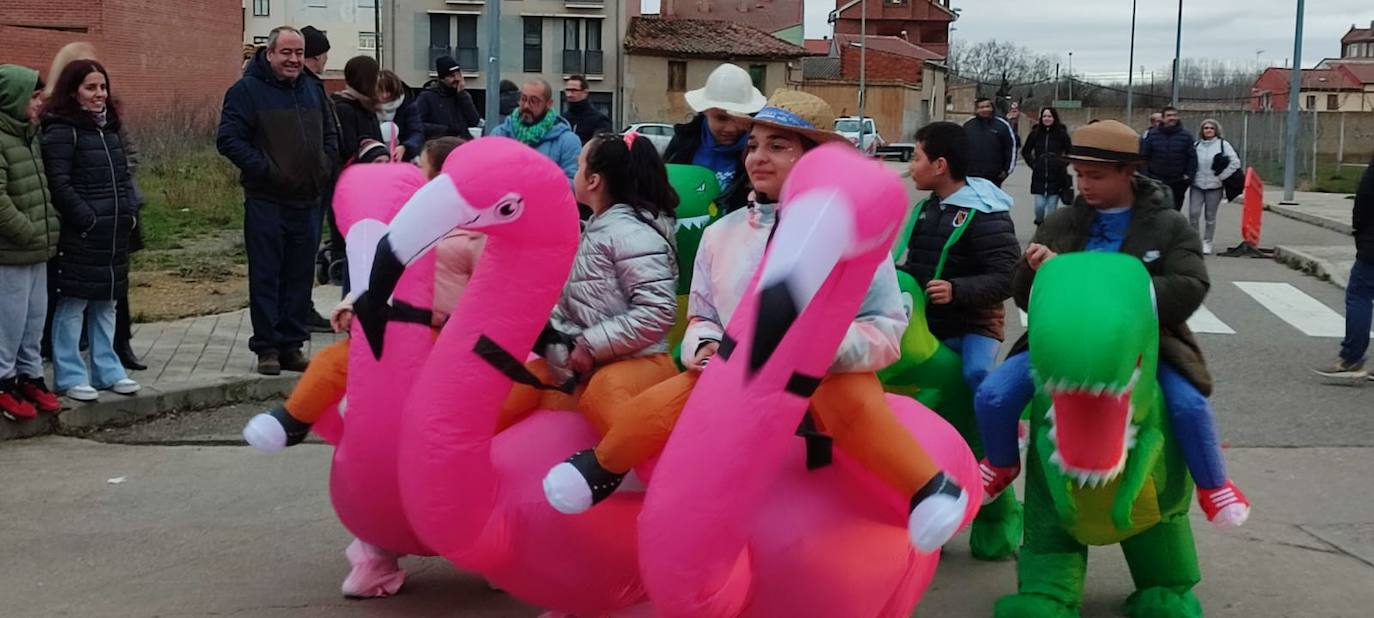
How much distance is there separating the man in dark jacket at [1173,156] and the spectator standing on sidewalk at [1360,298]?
688 cm

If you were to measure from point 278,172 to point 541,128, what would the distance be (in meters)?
1.57

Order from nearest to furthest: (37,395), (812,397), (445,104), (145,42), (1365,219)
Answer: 1. (812,397)
2. (37,395)
3. (1365,219)
4. (445,104)
5. (145,42)

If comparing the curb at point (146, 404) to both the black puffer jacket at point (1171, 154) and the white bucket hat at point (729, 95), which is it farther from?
the black puffer jacket at point (1171, 154)

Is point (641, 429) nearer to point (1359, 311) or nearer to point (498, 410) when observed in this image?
point (498, 410)

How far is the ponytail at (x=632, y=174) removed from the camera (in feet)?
15.8

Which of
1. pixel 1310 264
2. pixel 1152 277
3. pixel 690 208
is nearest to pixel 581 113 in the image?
pixel 690 208

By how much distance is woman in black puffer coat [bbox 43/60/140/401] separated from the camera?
7.28 meters

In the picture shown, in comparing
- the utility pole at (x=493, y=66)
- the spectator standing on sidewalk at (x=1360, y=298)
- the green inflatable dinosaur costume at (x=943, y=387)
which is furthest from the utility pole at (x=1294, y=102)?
the green inflatable dinosaur costume at (x=943, y=387)

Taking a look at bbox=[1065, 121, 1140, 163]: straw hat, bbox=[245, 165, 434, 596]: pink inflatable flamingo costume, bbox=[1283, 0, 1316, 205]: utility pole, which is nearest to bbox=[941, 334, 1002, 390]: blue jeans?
bbox=[1065, 121, 1140, 163]: straw hat

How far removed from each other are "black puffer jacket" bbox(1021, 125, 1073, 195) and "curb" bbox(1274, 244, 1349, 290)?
272 cm

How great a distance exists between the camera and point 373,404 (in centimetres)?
452

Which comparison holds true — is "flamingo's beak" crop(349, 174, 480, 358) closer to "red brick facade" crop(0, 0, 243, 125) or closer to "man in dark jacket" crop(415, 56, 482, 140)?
"man in dark jacket" crop(415, 56, 482, 140)

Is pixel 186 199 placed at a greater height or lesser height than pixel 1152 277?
lesser

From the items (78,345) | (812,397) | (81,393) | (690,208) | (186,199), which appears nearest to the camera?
(812,397)
